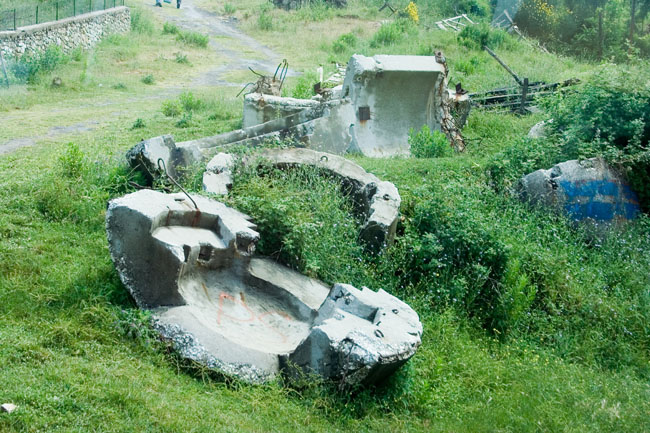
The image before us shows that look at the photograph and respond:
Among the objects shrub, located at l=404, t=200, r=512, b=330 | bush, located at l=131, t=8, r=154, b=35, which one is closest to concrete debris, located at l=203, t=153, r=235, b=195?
shrub, located at l=404, t=200, r=512, b=330

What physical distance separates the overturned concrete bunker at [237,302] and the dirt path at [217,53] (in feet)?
17.0

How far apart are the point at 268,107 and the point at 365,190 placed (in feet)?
14.6

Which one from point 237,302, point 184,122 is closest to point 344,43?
point 184,122

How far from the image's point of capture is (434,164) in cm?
951

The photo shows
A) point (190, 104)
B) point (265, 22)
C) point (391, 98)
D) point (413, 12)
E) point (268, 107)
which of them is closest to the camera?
point (391, 98)

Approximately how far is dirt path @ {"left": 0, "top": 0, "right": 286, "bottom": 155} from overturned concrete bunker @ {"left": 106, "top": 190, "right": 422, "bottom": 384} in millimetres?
5178

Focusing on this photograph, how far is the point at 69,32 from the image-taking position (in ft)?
60.9

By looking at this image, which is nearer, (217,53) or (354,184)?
(354,184)

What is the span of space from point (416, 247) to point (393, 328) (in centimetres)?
212

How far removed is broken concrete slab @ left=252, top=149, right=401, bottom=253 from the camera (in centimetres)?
707

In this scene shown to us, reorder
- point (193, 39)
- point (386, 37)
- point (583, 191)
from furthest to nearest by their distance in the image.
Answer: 1. point (193, 39)
2. point (386, 37)
3. point (583, 191)

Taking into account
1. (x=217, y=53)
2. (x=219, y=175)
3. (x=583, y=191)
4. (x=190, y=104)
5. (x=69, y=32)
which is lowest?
(x=217, y=53)

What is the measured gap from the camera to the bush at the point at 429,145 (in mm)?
10438

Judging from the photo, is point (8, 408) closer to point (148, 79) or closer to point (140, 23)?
point (148, 79)
